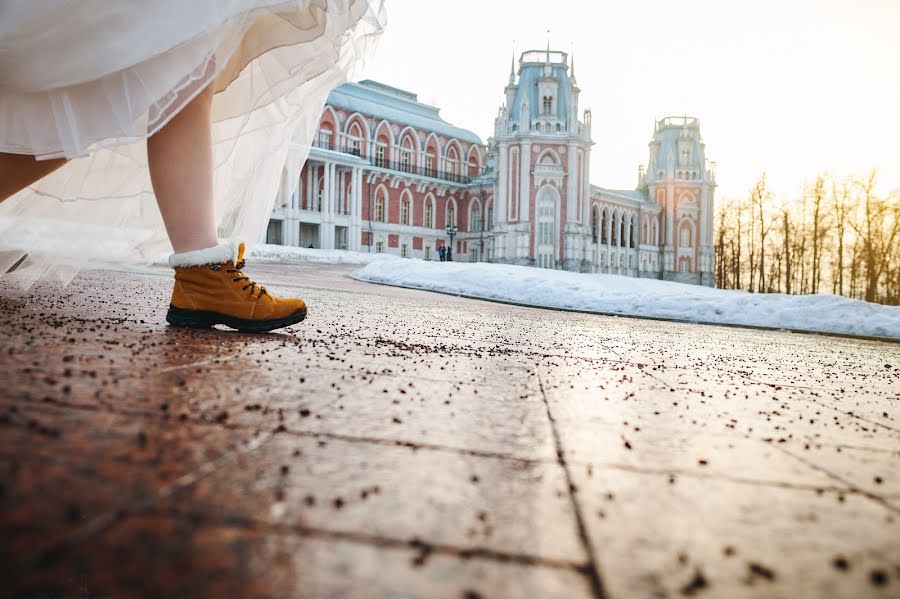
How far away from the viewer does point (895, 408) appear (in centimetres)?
181

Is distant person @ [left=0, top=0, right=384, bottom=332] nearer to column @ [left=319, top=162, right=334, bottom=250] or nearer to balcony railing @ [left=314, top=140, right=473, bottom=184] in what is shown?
column @ [left=319, top=162, right=334, bottom=250]

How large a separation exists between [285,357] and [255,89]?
136 centimetres

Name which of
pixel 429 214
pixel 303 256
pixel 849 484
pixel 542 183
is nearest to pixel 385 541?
pixel 849 484

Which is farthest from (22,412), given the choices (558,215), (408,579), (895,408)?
(558,215)

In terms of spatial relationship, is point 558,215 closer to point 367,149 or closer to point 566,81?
point 566,81

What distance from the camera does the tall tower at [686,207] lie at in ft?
172

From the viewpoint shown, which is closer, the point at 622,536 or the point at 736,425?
the point at 622,536

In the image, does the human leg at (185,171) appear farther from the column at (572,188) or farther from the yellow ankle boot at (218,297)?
the column at (572,188)

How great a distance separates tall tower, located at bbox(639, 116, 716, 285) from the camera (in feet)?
172

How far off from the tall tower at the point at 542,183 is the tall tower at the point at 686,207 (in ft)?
61.8

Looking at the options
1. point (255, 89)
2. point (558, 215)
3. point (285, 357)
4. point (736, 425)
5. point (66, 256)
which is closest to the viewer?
point (736, 425)

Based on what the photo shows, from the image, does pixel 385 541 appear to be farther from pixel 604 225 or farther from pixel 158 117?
pixel 604 225

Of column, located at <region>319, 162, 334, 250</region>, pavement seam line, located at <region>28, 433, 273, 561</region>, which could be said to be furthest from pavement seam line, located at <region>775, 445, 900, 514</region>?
column, located at <region>319, 162, 334, 250</region>

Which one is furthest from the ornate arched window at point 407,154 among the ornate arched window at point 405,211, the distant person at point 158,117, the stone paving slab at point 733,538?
the stone paving slab at point 733,538
